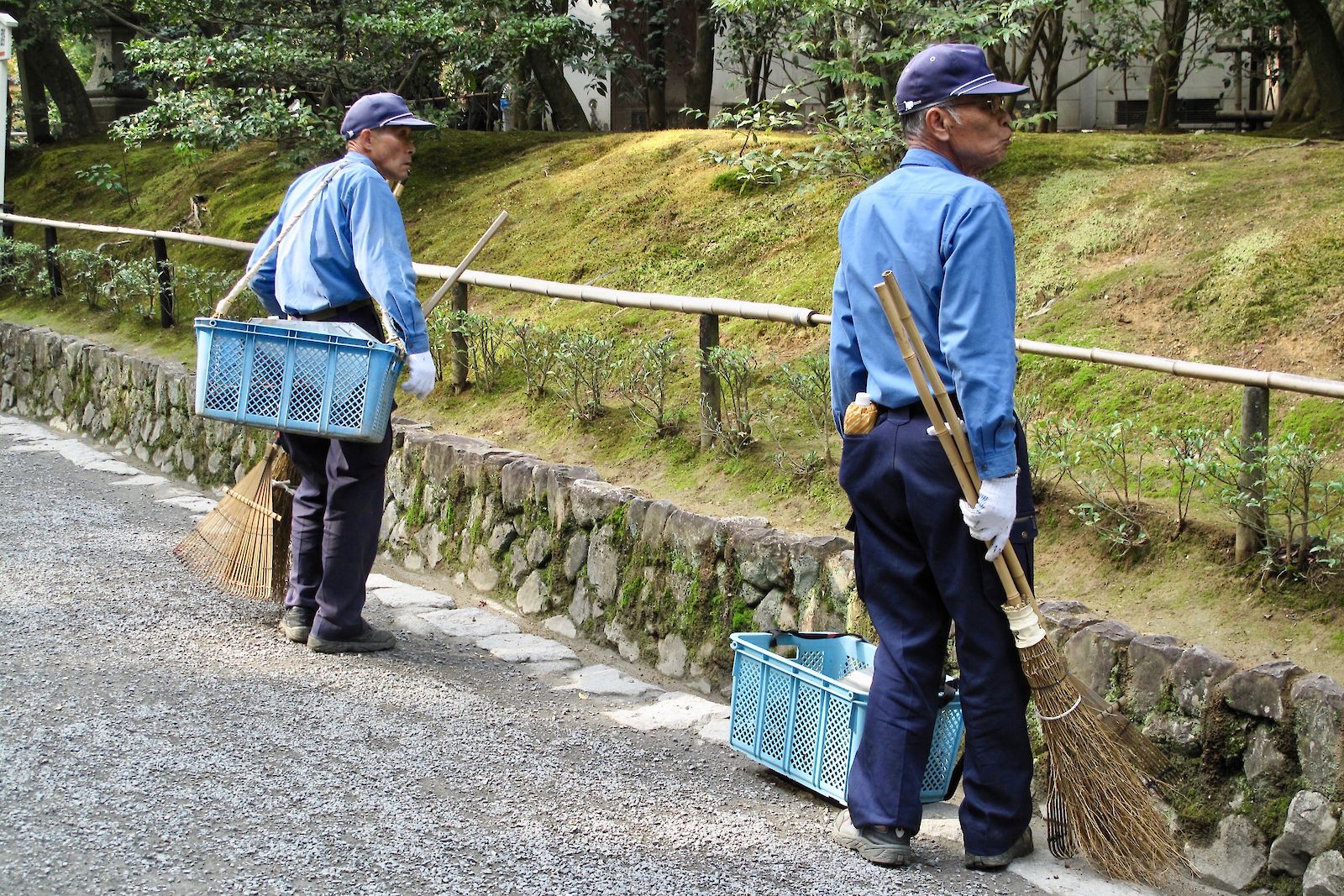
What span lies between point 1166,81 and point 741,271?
192 inches

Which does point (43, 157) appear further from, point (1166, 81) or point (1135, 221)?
point (1135, 221)

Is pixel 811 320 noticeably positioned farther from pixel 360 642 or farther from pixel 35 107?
pixel 35 107

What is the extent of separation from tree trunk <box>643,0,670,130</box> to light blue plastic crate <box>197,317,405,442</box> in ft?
28.0

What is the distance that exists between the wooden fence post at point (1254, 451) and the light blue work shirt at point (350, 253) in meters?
2.79

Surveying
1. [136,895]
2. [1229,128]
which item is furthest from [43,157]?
[136,895]

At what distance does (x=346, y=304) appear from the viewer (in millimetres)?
5285

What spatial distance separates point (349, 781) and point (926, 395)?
205cm

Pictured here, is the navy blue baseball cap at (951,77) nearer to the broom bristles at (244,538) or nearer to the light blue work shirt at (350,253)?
the light blue work shirt at (350,253)

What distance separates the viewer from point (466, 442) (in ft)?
23.0

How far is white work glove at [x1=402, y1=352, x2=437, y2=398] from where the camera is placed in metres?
5.13

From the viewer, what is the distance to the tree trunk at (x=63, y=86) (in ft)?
55.1

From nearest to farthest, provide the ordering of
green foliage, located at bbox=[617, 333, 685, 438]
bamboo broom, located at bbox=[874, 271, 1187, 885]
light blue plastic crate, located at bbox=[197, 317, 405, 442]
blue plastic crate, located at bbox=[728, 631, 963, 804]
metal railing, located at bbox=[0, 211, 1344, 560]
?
bamboo broom, located at bbox=[874, 271, 1187, 885] → blue plastic crate, located at bbox=[728, 631, 963, 804] → metal railing, located at bbox=[0, 211, 1344, 560] → light blue plastic crate, located at bbox=[197, 317, 405, 442] → green foliage, located at bbox=[617, 333, 685, 438]

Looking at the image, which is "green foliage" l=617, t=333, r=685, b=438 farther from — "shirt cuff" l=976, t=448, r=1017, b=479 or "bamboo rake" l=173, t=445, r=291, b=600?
"shirt cuff" l=976, t=448, r=1017, b=479

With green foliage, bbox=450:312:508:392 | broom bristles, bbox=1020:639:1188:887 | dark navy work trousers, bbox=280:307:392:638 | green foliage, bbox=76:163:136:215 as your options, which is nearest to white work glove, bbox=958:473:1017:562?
broom bristles, bbox=1020:639:1188:887
